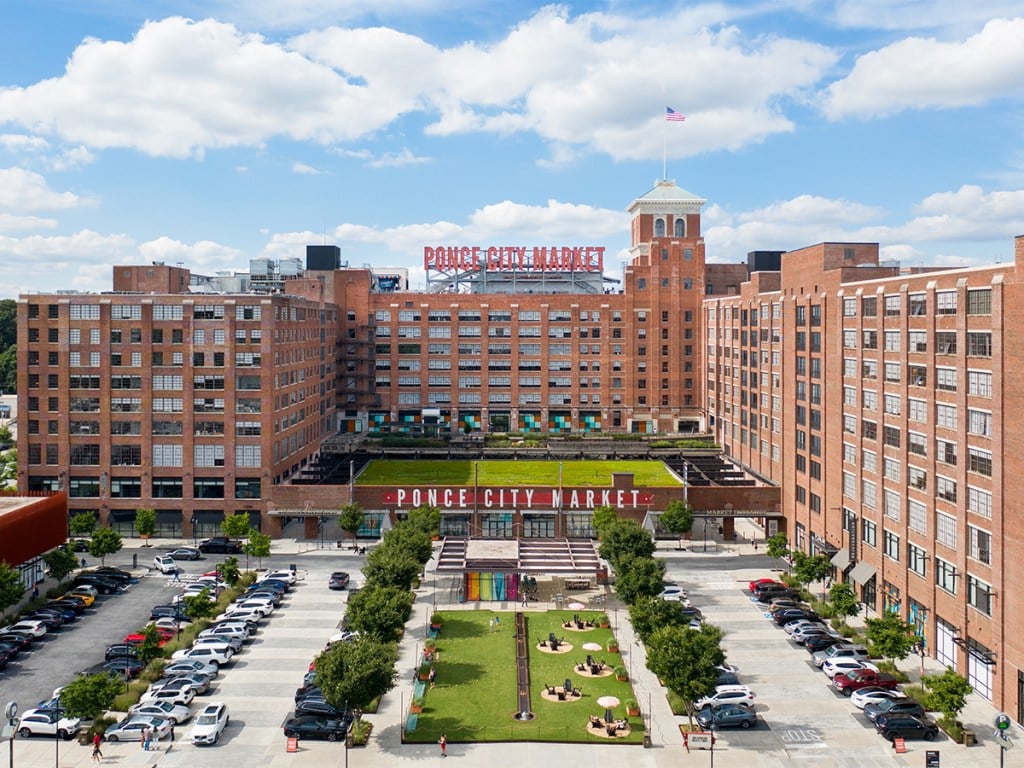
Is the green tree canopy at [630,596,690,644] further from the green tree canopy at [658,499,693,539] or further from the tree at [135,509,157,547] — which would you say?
the tree at [135,509,157,547]

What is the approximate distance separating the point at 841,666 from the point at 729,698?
404 inches

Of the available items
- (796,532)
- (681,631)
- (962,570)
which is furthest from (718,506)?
(681,631)

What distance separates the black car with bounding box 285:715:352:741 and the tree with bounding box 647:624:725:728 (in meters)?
18.2

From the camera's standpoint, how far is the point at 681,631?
171 ft

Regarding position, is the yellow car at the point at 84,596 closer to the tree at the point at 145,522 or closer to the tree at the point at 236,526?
the tree at the point at 236,526

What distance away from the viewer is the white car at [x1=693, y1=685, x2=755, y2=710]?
52759 millimetres

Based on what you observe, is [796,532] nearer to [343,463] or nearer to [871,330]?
[871,330]

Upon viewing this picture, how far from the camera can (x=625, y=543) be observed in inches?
2913

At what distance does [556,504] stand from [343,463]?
119 ft

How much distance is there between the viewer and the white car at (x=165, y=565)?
8369 centimetres

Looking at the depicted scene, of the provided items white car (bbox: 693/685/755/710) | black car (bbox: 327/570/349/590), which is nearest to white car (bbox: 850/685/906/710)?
white car (bbox: 693/685/755/710)

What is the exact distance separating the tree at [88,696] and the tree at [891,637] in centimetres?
4700

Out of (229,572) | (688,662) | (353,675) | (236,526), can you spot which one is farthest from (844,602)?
(236,526)

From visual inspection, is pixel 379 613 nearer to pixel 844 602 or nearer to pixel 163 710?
pixel 163 710
